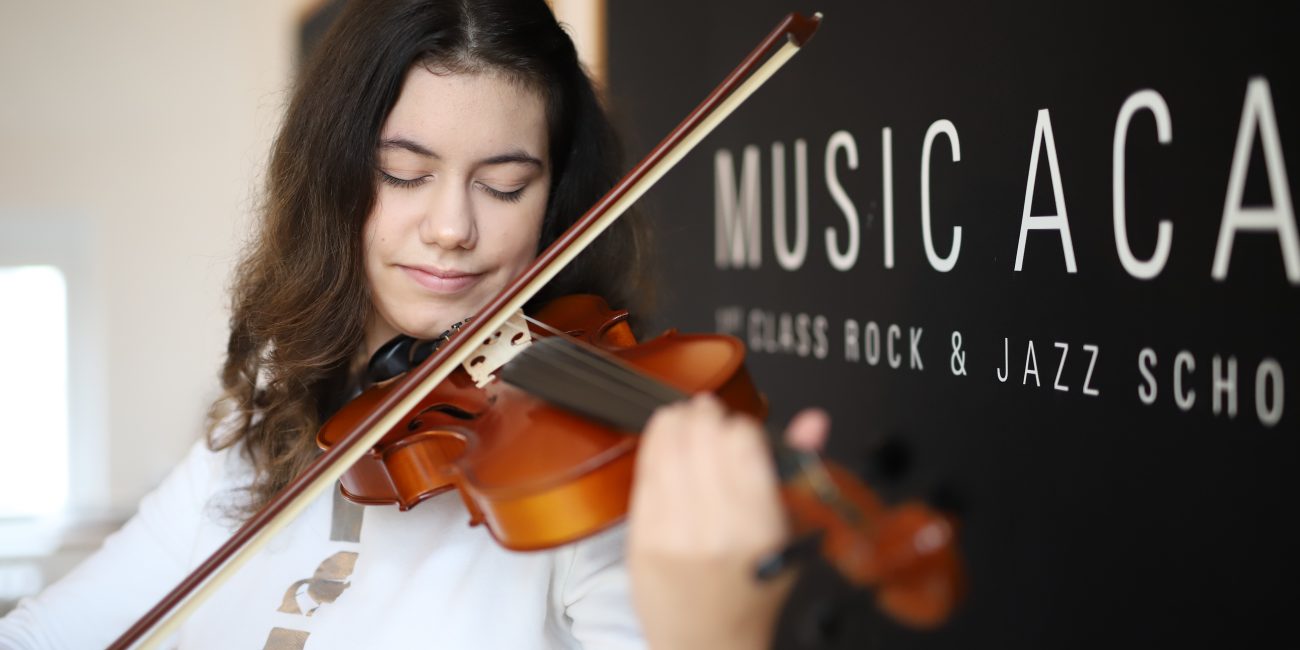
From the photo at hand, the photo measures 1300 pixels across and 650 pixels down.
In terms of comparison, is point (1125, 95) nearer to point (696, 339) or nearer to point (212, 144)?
point (696, 339)

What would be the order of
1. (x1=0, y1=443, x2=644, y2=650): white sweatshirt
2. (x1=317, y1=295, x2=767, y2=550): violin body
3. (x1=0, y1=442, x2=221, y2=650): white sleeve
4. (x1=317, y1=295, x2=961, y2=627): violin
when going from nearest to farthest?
(x1=317, y1=295, x2=961, y2=627): violin, (x1=317, y1=295, x2=767, y2=550): violin body, (x1=0, y1=443, x2=644, y2=650): white sweatshirt, (x1=0, y1=442, x2=221, y2=650): white sleeve

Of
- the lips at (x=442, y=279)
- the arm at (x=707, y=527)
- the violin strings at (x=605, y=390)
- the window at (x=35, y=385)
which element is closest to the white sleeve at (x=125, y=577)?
the lips at (x=442, y=279)

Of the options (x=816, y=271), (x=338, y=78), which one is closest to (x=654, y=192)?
(x=816, y=271)

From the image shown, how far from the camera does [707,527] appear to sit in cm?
55

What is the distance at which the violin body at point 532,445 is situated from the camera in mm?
645

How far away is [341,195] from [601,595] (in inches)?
17.1

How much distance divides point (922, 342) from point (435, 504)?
53cm

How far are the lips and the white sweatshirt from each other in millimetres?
194

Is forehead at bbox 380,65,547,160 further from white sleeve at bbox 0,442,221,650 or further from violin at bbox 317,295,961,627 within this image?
white sleeve at bbox 0,442,221,650

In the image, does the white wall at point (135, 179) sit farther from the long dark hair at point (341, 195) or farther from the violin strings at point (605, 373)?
the violin strings at point (605, 373)

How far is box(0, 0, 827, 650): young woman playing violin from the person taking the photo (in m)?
0.93

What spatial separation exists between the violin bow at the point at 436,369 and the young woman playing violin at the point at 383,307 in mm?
111

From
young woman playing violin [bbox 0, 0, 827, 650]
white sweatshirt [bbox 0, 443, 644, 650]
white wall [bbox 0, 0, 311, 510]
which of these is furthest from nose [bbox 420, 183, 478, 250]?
white wall [bbox 0, 0, 311, 510]

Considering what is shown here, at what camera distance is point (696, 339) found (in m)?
0.80
